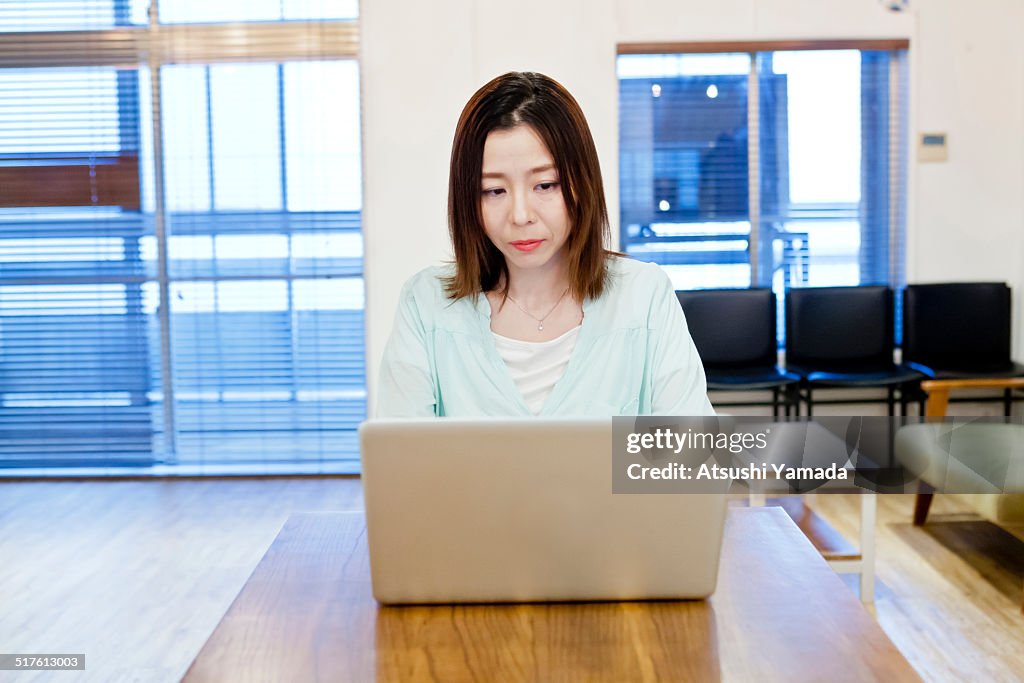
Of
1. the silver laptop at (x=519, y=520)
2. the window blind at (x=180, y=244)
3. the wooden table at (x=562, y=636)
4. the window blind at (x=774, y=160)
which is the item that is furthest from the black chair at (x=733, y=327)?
the silver laptop at (x=519, y=520)

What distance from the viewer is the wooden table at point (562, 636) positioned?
3.13 ft

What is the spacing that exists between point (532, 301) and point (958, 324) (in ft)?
12.5

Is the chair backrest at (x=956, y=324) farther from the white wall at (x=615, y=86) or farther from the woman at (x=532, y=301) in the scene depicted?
the woman at (x=532, y=301)

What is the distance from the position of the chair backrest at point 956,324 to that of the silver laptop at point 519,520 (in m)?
4.14

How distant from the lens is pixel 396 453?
1.05 meters

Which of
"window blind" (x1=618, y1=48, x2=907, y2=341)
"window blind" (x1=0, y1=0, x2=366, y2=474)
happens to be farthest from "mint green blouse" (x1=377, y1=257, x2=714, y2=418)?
→ "window blind" (x1=618, y1=48, x2=907, y2=341)

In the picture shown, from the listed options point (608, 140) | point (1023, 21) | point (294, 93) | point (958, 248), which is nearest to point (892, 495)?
point (958, 248)

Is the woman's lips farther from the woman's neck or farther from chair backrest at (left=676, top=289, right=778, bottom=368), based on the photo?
chair backrest at (left=676, top=289, right=778, bottom=368)

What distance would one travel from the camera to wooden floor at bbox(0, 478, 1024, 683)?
2.73m

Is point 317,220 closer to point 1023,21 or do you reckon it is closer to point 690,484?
point 1023,21

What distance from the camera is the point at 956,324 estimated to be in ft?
15.9

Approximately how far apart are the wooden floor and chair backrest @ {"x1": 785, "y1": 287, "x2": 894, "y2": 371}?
743 mm

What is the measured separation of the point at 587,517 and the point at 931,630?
220 cm

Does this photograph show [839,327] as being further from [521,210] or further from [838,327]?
[521,210]
